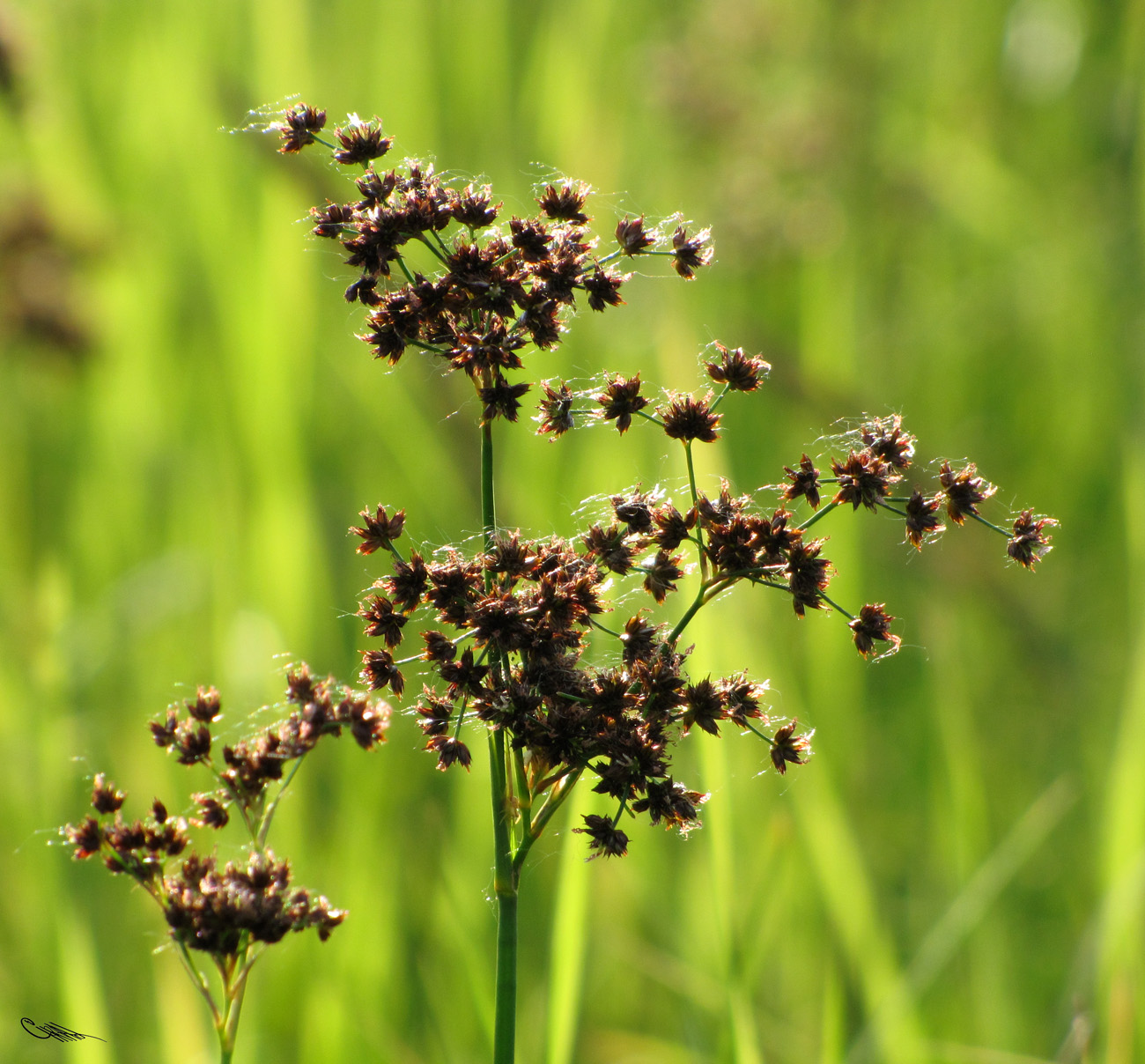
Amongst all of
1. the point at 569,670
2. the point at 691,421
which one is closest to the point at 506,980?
the point at 569,670

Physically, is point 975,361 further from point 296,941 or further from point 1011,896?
point 296,941

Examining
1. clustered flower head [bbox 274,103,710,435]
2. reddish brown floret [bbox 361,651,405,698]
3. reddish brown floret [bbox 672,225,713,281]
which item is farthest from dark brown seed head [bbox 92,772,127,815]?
reddish brown floret [bbox 672,225,713,281]

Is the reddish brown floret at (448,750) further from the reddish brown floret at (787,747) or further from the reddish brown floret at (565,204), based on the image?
the reddish brown floret at (565,204)

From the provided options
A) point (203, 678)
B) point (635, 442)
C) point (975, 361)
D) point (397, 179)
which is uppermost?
point (975, 361)

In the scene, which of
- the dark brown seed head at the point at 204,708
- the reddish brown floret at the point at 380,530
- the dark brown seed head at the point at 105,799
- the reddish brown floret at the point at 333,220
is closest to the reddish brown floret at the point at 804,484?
the reddish brown floret at the point at 380,530

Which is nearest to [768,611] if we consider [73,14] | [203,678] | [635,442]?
[635,442]

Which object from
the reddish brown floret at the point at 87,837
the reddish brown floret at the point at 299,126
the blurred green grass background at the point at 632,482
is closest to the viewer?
the reddish brown floret at the point at 87,837
